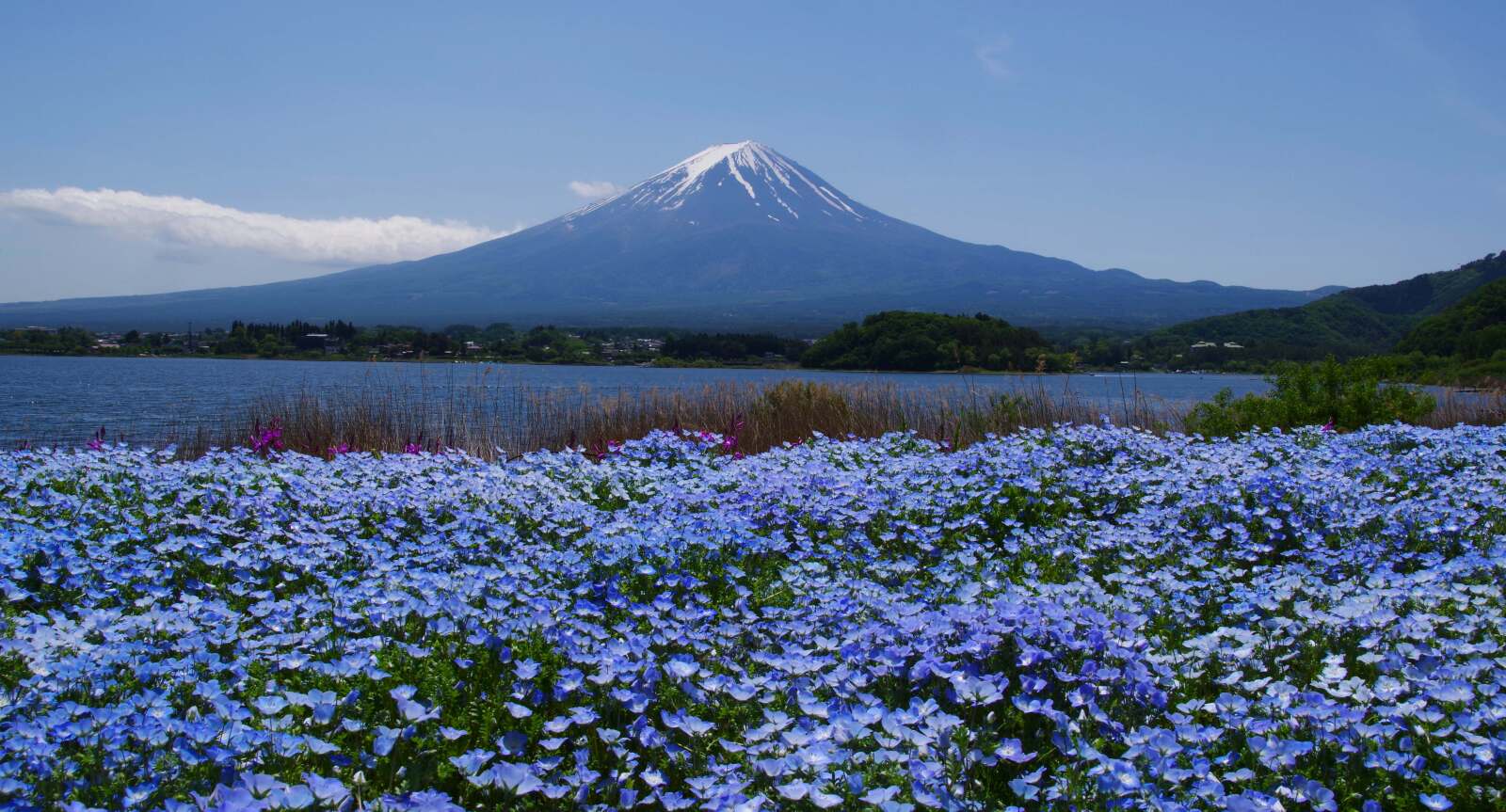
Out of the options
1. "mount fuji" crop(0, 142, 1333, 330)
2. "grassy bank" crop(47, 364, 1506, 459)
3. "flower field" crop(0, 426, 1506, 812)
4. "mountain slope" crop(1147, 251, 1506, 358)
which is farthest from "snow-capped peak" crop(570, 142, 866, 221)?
"flower field" crop(0, 426, 1506, 812)

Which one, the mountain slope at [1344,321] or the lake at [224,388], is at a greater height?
the mountain slope at [1344,321]

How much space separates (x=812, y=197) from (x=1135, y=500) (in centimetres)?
19159

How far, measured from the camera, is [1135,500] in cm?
625

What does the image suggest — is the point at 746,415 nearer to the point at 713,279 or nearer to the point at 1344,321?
the point at 1344,321

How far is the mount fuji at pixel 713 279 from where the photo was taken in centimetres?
12862

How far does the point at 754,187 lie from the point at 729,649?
7473 inches

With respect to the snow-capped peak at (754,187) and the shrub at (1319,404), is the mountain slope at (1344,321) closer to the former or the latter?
the shrub at (1319,404)

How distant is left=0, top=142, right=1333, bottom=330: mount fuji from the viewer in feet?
422

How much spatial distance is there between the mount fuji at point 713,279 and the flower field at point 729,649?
100335mm

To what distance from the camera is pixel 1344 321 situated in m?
64.9

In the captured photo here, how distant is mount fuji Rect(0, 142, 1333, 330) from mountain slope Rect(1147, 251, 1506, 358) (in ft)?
106

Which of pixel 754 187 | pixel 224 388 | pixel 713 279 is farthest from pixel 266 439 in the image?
pixel 754 187

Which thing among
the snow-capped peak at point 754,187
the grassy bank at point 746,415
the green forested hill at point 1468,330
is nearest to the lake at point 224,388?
the grassy bank at point 746,415

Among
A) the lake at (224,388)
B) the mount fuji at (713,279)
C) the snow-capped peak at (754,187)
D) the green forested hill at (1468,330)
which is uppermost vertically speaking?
the snow-capped peak at (754,187)
